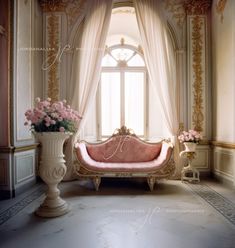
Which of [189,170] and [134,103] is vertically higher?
[134,103]

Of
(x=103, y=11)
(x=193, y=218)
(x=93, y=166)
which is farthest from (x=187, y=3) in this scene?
Result: (x=193, y=218)

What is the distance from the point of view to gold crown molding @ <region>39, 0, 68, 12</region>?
15.4ft

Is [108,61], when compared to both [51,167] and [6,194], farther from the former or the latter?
[6,194]

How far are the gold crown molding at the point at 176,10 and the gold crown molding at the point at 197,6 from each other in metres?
0.13

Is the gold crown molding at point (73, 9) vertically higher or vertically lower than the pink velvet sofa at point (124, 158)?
higher

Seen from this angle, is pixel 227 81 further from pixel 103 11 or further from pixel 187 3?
pixel 103 11

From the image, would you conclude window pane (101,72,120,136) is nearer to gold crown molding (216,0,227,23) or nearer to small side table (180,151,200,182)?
small side table (180,151,200,182)

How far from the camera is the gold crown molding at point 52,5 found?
185 inches

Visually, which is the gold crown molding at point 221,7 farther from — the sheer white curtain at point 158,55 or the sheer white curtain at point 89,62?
the sheer white curtain at point 89,62

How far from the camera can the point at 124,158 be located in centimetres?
446

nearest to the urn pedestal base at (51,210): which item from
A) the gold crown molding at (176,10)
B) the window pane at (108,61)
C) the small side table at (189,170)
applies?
the small side table at (189,170)

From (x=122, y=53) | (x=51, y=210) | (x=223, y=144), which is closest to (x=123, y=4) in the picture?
(x=122, y=53)

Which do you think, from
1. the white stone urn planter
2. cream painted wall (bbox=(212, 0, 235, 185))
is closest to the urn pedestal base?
the white stone urn planter

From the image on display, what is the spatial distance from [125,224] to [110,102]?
336 cm
